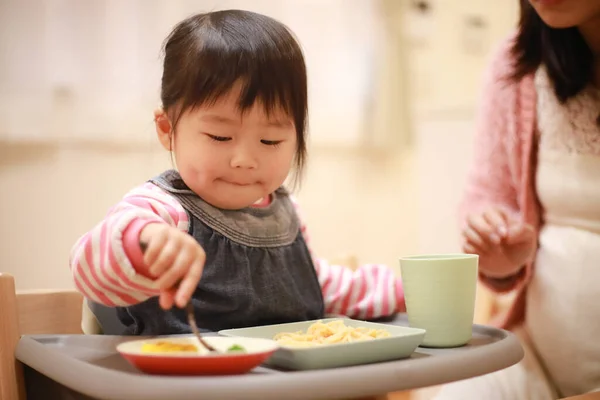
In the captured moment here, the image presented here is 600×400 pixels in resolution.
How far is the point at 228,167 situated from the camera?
792 mm

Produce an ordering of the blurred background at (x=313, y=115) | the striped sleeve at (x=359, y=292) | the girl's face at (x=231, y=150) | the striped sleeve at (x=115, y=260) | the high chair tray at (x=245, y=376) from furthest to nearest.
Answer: the blurred background at (x=313, y=115) < the striped sleeve at (x=359, y=292) < the girl's face at (x=231, y=150) < the striped sleeve at (x=115, y=260) < the high chair tray at (x=245, y=376)

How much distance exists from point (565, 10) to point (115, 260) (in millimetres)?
747

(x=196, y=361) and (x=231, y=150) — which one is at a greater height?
(x=231, y=150)

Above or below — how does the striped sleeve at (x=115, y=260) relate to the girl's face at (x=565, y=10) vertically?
below

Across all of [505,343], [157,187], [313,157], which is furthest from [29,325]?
[313,157]

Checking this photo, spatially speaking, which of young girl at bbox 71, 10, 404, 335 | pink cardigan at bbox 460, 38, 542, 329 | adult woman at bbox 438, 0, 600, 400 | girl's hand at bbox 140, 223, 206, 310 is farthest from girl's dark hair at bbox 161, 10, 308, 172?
pink cardigan at bbox 460, 38, 542, 329

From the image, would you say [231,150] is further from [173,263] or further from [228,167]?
[173,263]

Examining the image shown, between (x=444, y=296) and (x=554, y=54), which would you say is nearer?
(x=444, y=296)

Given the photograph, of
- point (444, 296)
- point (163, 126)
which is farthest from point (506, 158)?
point (163, 126)

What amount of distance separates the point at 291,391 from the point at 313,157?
1.52m

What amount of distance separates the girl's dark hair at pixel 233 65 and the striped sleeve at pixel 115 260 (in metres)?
0.16

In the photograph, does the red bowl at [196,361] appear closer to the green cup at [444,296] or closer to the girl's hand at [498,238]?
the green cup at [444,296]

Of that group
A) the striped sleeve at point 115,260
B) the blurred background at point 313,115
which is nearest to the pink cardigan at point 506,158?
the blurred background at point 313,115

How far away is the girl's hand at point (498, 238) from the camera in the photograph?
961mm
